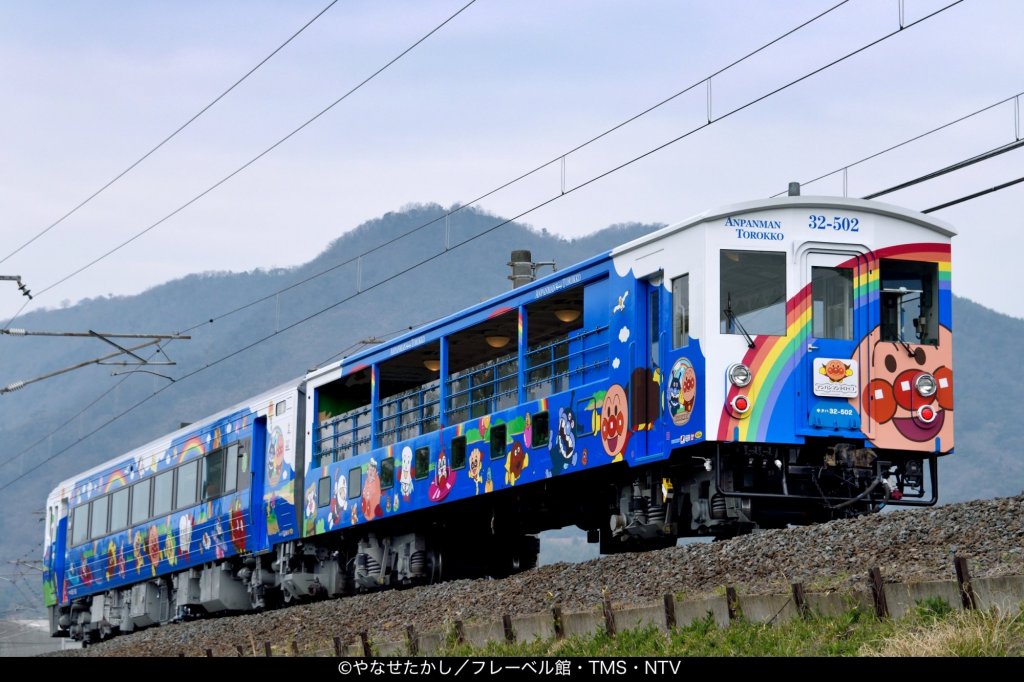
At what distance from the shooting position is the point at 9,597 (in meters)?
165

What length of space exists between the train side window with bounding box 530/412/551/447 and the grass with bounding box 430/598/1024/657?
546 centimetres

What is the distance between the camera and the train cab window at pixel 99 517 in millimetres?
32531

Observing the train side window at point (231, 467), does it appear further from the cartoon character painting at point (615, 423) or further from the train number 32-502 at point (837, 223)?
the train number 32-502 at point (837, 223)

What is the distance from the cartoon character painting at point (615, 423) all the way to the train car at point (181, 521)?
8417 millimetres

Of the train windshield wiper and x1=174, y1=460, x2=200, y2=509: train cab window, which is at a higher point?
the train windshield wiper

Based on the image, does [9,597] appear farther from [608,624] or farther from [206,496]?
[608,624]

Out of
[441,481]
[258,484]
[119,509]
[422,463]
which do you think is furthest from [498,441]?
[119,509]

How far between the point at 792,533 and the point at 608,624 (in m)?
2.67

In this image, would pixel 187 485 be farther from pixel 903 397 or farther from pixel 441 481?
pixel 903 397

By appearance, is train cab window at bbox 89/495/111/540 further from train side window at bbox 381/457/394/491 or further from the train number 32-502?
the train number 32-502

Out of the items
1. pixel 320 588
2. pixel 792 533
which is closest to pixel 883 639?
pixel 792 533

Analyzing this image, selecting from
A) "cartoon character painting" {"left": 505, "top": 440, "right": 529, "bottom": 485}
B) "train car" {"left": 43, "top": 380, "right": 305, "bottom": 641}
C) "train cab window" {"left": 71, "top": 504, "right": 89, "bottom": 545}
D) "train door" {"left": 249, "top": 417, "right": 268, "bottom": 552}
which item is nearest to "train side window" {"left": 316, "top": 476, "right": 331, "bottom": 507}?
"train car" {"left": 43, "top": 380, "right": 305, "bottom": 641}

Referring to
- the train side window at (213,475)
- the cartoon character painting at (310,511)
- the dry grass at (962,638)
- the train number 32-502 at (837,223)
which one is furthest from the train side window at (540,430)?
the train side window at (213,475)

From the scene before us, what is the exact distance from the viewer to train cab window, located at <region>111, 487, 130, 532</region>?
3127 cm
